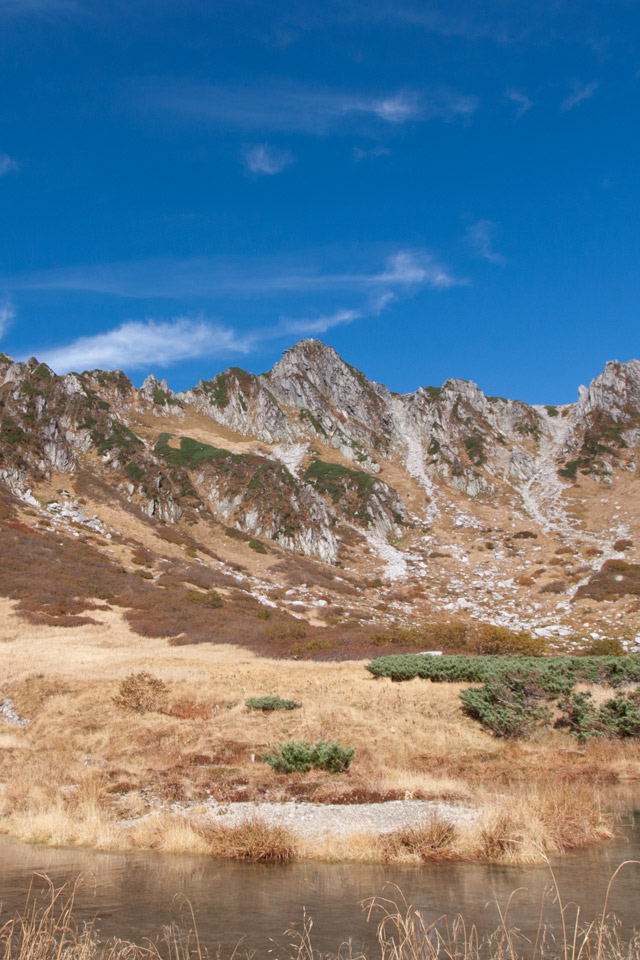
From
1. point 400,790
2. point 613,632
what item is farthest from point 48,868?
point 613,632

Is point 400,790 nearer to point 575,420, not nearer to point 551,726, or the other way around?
point 551,726

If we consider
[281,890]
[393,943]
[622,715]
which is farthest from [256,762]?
[622,715]

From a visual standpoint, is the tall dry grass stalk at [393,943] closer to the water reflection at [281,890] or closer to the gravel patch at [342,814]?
the water reflection at [281,890]

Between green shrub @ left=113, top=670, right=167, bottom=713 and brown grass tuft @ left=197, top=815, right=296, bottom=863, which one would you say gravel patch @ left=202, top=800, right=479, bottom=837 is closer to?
brown grass tuft @ left=197, top=815, right=296, bottom=863

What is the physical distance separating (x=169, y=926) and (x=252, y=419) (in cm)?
13127

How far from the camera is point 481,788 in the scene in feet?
43.5

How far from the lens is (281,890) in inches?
325

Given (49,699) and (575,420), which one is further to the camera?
(575,420)

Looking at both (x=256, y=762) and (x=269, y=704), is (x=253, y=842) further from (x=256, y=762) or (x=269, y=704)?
(x=269, y=704)

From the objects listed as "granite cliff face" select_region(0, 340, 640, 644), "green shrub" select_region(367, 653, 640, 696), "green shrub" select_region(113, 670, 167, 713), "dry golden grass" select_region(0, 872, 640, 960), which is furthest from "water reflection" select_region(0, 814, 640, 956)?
"granite cliff face" select_region(0, 340, 640, 644)

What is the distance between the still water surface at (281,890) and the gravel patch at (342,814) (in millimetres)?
1341

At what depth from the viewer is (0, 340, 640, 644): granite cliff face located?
79.4m

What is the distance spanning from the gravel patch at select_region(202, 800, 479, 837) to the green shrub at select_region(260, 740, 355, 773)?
2247 millimetres

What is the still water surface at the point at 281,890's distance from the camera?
274 inches
